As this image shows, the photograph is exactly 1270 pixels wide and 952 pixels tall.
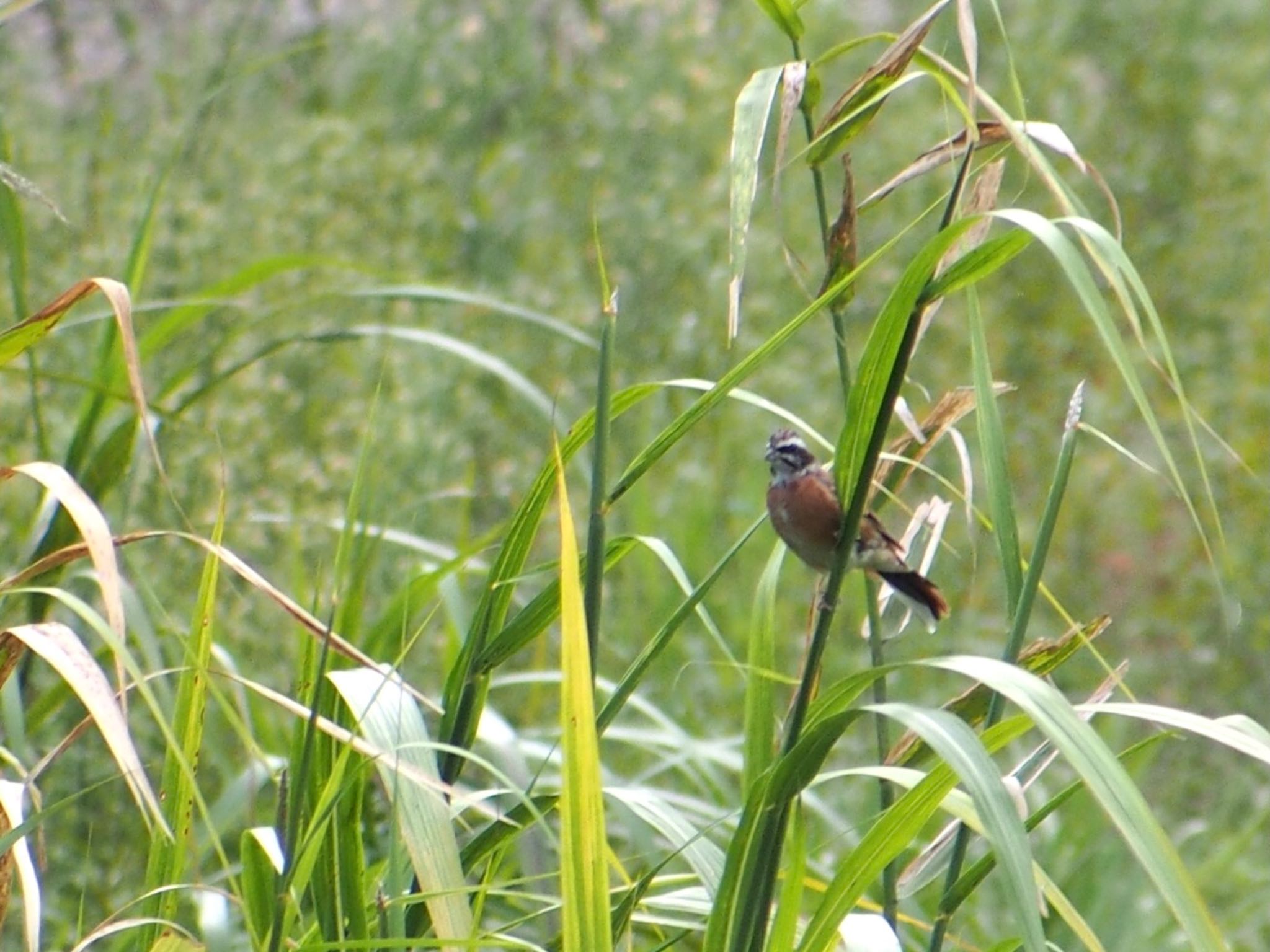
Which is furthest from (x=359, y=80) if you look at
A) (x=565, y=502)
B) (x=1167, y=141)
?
(x=565, y=502)

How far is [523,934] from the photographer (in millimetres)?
2184

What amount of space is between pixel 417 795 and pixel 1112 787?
60 centimetres

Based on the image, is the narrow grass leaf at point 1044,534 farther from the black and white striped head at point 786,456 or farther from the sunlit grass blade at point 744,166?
the black and white striped head at point 786,456

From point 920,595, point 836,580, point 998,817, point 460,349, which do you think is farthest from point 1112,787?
point 460,349

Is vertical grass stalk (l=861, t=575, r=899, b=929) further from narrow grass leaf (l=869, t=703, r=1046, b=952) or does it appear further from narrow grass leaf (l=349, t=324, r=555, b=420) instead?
narrow grass leaf (l=349, t=324, r=555, b=420)

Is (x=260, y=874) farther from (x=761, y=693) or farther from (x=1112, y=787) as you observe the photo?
(x=1112, y=787)

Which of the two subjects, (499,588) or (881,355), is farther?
(499,588)

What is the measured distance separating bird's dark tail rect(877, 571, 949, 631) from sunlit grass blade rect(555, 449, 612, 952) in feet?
1.87

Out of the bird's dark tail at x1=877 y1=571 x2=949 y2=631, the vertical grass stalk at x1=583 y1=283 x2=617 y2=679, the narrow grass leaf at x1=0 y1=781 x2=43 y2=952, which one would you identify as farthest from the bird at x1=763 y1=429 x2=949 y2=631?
the narrow grass leaf at x1=0 y1=781 x2=43 y2=952

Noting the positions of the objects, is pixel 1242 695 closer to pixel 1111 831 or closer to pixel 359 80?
pixel 1111 831

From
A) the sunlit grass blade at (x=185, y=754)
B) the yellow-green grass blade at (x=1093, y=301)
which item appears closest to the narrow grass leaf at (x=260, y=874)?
the sunlit grass blade at (x=185, y=754)

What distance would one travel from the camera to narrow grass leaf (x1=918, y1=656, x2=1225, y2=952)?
3.02 feet

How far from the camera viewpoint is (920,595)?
1.63m

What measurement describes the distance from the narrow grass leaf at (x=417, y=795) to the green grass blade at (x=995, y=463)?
49 centimetres
